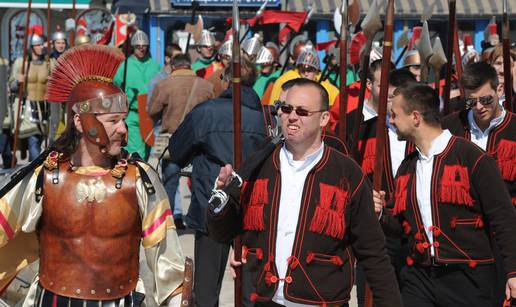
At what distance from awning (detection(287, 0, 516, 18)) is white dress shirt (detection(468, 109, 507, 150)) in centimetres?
1776

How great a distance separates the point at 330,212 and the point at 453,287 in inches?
42.9

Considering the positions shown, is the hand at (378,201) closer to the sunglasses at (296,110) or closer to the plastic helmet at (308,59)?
the sunglasses at (296,110)

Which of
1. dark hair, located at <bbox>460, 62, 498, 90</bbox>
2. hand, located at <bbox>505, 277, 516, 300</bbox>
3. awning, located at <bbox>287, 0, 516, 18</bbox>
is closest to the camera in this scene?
hand, located at <bbox>505, 277, 516, 300</bbox>

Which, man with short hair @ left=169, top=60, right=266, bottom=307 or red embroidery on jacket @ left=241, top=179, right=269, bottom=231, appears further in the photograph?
man with short hair @ left=169, top=60, right=266, bottom=307

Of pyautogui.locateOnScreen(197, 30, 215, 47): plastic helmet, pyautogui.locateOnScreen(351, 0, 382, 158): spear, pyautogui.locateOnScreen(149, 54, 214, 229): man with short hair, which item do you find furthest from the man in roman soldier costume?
pyautogui.locateOnScreen(197, 30, 215, 47): plastic helmet

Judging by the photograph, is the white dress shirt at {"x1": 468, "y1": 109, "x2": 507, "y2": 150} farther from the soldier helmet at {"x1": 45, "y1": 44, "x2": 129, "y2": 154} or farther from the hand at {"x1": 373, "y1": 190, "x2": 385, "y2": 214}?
the soldier helmet at {"x1": 45, "y1": 44, "x2": 129, "y2": 154}

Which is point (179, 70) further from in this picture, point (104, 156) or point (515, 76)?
point (104, 156)

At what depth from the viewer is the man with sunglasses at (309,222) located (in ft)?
14.0

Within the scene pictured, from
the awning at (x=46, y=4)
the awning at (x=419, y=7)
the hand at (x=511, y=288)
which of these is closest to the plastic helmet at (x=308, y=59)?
the hand at (x=511, y=288)

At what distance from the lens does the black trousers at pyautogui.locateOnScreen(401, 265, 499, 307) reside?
5.07 meters

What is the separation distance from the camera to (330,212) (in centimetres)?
427

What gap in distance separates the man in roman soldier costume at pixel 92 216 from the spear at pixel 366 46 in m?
1.63

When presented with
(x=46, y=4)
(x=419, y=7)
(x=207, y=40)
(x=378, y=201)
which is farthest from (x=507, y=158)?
(x=46, y=4)

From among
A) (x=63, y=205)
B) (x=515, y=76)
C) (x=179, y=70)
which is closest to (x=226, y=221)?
(x=63, y=205)
